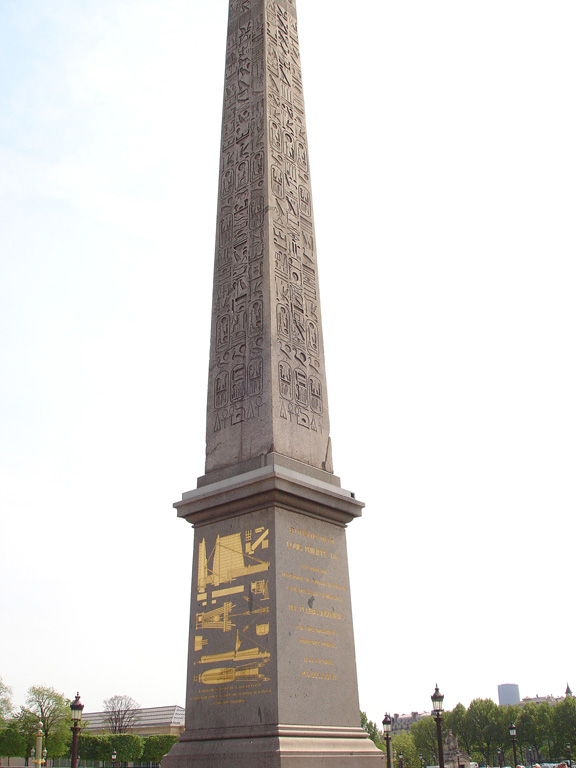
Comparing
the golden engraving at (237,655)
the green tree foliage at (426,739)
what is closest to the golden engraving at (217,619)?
the golden engraving at (237,655)

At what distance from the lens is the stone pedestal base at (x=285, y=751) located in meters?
6.62

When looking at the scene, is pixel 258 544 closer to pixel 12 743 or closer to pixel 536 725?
pixel 12 743

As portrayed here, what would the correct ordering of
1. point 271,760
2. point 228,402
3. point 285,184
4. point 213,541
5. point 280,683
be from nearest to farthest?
point 271,760
point 280,683
point 213,541
point 228,402
point 285,184

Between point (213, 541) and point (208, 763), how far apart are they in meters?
2.17

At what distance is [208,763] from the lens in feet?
23.2

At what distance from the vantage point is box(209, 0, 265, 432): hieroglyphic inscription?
360 inches


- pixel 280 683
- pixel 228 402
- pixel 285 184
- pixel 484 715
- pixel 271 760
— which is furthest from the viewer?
pixel 484 715

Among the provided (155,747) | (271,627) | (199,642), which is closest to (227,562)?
(199,642)

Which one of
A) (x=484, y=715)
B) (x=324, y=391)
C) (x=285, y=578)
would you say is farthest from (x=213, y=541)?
(x=484, y=715)

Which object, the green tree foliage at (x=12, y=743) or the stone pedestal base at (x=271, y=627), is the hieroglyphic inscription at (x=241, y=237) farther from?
the green tree foliage at (x=12, y=743)

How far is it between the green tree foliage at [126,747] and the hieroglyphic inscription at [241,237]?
5050 centimetres

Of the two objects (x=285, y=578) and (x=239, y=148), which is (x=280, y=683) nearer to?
(x=285, y=578)

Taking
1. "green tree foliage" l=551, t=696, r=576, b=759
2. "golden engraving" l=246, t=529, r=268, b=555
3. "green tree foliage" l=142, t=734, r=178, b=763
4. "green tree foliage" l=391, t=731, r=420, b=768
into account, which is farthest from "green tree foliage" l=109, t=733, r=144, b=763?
"golden engraving" l=246, t=529, r=268, b=555

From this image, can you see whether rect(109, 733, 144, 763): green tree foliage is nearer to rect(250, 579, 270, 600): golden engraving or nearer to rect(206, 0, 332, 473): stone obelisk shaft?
rect(206, 0, 332, 473): stone obelisk shaft
